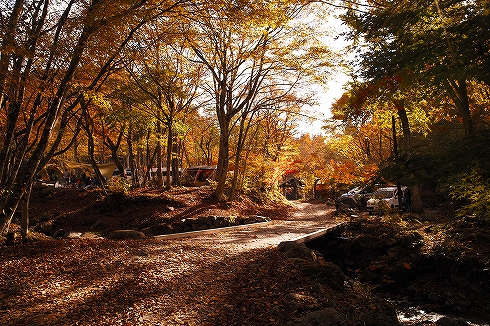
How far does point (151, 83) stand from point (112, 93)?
177cm

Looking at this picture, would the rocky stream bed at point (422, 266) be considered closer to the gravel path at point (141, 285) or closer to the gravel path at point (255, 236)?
the gravel path at point (255, 236)

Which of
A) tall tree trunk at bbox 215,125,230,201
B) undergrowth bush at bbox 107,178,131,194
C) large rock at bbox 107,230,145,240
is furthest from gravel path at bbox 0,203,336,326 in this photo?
tall tree trunk at bbox 215,125,230,201

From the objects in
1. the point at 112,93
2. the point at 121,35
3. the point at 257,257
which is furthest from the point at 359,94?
the point at 112,93

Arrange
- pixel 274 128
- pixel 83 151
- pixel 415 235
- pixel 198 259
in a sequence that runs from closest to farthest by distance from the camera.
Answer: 1. pixel 198 259
2. pixel 415 235
3. pixel 274 128
4. pixel 83 151

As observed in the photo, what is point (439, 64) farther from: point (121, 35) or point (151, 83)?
point (151, 83)

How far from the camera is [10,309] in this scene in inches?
172

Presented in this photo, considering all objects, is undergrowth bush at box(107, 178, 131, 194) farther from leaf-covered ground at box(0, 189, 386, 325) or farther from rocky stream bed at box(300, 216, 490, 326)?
rocky stream bed at box(300, 216, 490, 326)

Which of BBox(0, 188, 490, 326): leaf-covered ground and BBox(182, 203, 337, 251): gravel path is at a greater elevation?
BBox(0, 188, 490, 326): leaf-covered ground

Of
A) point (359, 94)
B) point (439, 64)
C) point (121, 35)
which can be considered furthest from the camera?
point (359, 94)

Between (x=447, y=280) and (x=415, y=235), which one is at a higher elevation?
(x=415, y=235)

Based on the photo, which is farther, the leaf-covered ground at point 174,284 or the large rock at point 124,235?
the large rock at point 124,235

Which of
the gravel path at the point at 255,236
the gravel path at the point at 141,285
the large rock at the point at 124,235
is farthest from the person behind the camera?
the large rock at the point at 124,235

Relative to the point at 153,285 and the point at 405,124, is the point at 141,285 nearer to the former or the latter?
Answer: the point at 153,285

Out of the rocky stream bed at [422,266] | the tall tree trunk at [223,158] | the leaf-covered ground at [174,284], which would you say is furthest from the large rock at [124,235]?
the tall tree trunk at [223,158]
